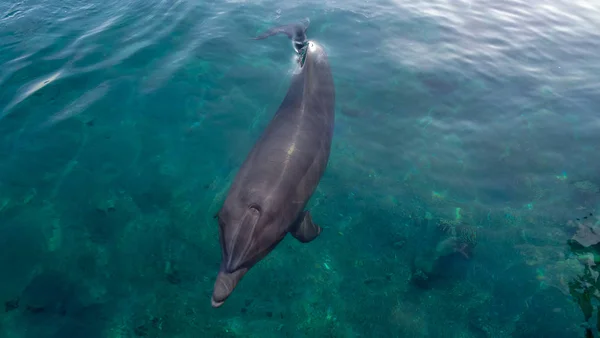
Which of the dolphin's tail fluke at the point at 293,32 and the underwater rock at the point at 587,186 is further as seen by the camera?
the dolphin's tail fluke at the point at 293,32

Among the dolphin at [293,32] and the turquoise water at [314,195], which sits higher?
the dolphin at [293,32]

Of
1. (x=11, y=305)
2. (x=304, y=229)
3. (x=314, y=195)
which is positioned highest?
(x=304, y=229)

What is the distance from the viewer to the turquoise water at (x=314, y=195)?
6715 mm

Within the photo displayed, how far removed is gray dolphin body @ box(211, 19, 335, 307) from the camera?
19.3 feet

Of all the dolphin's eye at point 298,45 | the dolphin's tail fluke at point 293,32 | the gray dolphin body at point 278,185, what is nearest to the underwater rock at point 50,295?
the gray dolphin body at point 278,185

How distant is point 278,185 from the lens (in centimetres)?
663

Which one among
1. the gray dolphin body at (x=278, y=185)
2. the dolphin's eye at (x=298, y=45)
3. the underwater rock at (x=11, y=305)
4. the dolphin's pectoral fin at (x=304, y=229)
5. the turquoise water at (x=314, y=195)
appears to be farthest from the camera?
the dolphin's eye at (x=298, y=45)

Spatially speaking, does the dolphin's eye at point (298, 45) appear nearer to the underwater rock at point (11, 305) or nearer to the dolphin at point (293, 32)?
the dolphin at point (293, 32)

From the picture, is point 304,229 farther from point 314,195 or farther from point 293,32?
point 293,32

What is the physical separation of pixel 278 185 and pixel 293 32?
9786mm

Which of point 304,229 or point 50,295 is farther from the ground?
point 304,229

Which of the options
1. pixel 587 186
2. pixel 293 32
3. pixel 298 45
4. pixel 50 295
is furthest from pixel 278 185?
pixel 293 32

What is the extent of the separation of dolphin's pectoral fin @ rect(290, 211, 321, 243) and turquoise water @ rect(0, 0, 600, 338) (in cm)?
64

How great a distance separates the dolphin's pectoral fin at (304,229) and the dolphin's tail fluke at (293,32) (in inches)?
344
